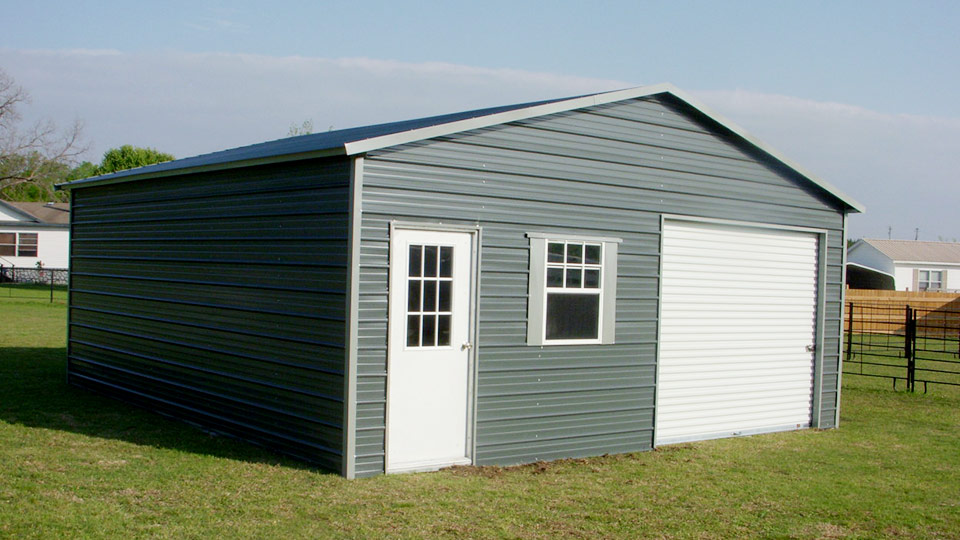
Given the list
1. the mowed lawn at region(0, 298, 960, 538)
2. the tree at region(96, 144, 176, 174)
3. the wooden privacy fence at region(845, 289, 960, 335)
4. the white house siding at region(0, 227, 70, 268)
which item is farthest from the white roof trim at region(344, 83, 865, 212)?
the tree at region(96, 144, 176, 174)

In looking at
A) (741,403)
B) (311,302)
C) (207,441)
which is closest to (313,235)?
(311,302)

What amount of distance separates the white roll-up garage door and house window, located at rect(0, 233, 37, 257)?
36597 millimetres

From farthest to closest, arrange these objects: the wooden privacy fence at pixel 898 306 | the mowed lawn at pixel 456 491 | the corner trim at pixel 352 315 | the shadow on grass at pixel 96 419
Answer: the wooden privacy fence at pixel 898 306
the shadow on grass at pixel 96 419
the corner trim at pixel 352 315
the mowed lawn at pixel 456 491

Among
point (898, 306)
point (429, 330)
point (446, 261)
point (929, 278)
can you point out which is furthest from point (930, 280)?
point (429, 330)

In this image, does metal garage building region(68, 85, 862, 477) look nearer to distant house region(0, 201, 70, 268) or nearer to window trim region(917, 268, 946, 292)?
distant house region(0, 201, 70, 268)

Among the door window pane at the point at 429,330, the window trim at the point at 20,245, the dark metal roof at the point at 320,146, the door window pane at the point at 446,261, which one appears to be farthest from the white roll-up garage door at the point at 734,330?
the window trim at the point at 20,245

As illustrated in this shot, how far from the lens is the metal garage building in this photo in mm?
7949

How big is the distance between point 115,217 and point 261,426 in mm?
4389

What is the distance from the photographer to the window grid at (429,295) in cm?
808

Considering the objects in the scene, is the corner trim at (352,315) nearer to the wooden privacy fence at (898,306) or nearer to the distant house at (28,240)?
the wooden privacy fence at (898,306)

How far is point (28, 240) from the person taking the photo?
4000 centimetres

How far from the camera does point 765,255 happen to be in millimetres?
11062

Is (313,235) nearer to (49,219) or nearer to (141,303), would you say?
(141,303)

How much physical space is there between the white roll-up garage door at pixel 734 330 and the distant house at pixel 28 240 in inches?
1397
